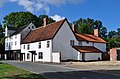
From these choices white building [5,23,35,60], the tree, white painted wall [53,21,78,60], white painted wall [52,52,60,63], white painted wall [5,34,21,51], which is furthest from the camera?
the tree

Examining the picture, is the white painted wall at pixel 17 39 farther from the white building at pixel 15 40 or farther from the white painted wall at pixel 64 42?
the white painted wall at pixel 64 42

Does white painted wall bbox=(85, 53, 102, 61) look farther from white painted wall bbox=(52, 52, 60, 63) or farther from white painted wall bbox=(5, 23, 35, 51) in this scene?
white painted wall bbox=(5, 23, 35, 51)

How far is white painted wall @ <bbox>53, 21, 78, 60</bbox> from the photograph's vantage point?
47.3 meters

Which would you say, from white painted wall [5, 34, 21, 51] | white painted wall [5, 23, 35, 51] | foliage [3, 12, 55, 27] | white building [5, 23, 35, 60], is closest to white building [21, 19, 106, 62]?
white painted wall [5, 23, 35, 51]

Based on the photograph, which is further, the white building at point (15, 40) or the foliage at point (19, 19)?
the foliage at point (19, 19)

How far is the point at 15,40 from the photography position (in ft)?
218

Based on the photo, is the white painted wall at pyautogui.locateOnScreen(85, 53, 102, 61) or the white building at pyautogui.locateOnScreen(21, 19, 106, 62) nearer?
the white building at pyautogui.locateOnScreen(21, 19, 106, 62)

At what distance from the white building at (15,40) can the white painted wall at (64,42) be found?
18.3 meters

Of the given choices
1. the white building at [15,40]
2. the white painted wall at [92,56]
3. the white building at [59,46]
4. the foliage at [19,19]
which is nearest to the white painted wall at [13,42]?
the white building at [15,40]

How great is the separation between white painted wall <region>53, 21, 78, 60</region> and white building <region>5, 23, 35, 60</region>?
18288 millimetres

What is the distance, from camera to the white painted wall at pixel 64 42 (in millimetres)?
47259

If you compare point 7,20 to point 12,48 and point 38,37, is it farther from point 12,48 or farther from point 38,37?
point 38,37

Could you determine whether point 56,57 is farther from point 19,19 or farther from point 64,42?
point 19,19

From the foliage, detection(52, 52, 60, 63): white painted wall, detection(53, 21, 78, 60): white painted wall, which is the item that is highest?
the foliage
